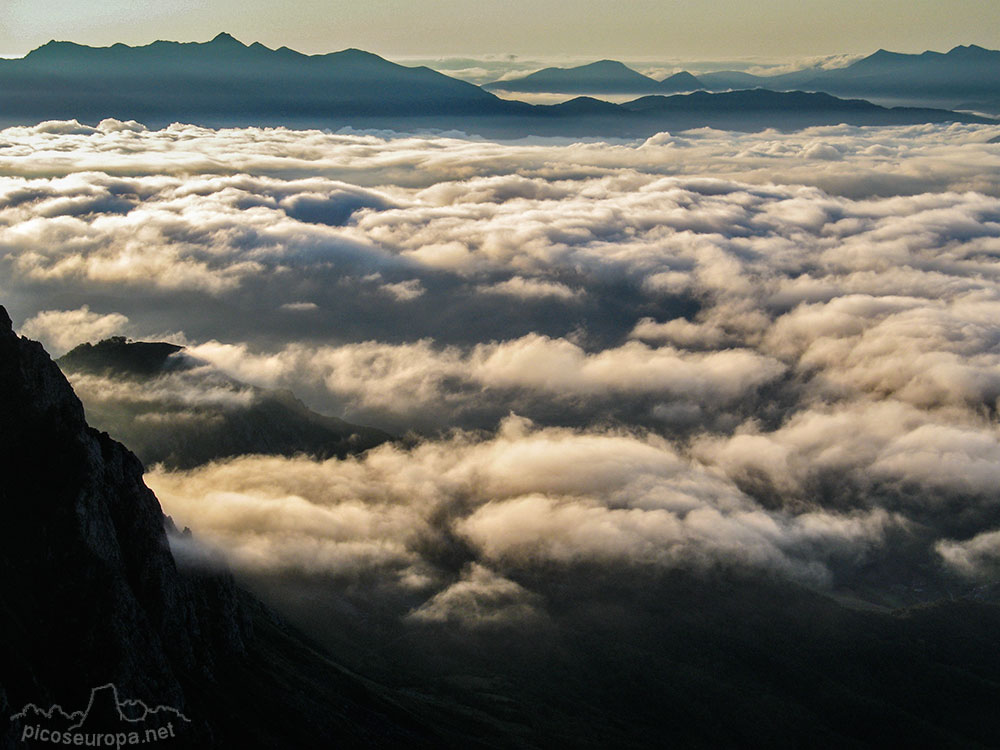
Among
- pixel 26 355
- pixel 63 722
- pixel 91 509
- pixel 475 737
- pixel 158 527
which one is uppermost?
pixel 26 355

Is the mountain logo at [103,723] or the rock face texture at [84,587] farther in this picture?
the rock face texture at [84,587]

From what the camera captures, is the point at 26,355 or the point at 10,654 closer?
the point at 10,654

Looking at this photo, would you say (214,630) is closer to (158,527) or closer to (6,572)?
(158,527)

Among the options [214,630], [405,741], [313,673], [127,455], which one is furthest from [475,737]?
[127,455]

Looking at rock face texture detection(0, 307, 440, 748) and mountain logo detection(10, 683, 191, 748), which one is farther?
rock face texture detection(0, 307, 440, 748)
